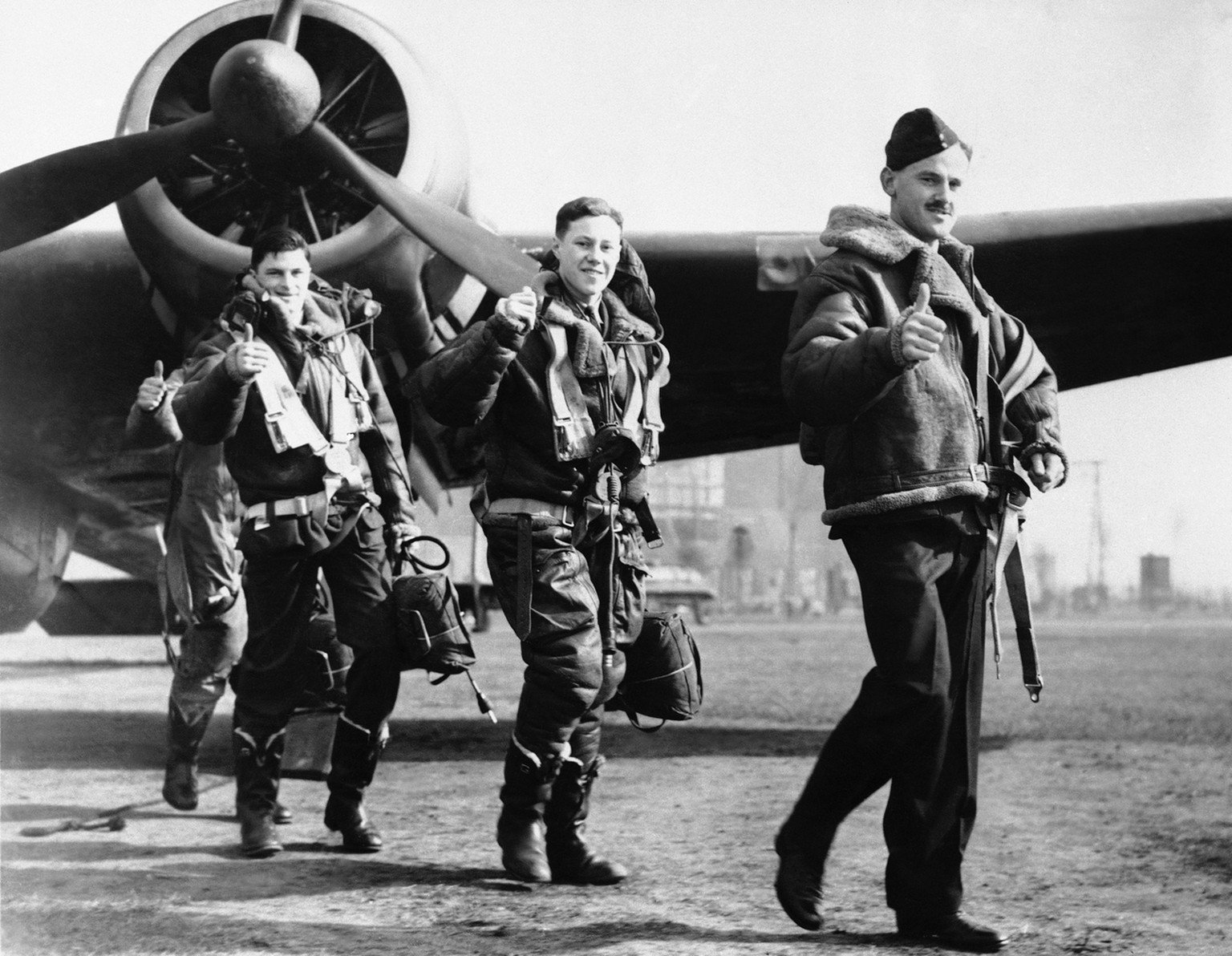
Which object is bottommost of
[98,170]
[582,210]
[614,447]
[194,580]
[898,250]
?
[194,580]

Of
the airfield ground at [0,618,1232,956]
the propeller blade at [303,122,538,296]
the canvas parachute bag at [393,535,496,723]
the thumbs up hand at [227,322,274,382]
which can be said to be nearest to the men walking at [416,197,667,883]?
the airfield ground at [0,618,1232,956]

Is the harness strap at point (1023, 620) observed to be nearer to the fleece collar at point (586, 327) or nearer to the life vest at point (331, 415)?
the fleece collar at point (586, 327)

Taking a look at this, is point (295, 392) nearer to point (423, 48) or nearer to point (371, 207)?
point (371, 207)

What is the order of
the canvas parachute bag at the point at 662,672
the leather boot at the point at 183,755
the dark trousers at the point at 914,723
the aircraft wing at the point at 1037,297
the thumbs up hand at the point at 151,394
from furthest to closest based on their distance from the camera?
the aircraft wing at the point at 1037,297, the thumbs up hand at the point at 151,394, the leather boot at the point at 183,755, the canvas parachute bag at the point at 662,672, the dark trousers at the point at 914,723

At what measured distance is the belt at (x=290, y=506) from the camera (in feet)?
12.8

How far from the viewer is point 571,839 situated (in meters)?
3.50

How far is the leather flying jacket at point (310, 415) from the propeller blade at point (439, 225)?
1288mm

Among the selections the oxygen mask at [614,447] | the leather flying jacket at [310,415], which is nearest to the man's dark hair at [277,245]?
the leather flying jacket at [310,415]

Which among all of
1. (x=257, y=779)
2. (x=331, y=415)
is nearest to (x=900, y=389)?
(x=331, y=415)

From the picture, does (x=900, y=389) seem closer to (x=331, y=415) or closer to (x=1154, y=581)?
(x=331, y=415)

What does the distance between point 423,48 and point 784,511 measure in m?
46.6

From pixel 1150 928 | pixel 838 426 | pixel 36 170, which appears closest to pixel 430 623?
pixel 838 426

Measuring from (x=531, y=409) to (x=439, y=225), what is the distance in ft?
7.52

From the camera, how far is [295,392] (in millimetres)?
4020
